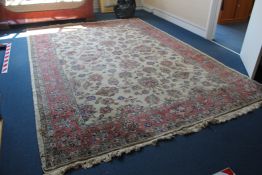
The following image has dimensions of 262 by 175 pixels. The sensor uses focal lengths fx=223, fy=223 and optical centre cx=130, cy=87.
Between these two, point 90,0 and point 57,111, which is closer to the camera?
point 57,111

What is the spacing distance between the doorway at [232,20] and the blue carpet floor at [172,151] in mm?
2144

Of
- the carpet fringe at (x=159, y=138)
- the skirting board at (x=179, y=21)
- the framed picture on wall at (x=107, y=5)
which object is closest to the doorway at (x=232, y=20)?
the skirting board at (x=179, y=21)

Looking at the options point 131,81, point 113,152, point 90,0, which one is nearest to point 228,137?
point 113,152

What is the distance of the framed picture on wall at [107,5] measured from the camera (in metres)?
4.91

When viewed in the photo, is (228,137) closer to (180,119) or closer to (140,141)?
(180,119)

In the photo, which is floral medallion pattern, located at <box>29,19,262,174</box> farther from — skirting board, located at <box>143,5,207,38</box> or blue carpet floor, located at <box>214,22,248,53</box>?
blue carpet floor, located at <box>214,22,248,53</box>

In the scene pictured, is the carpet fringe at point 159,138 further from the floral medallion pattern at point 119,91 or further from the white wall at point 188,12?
the white wall at point 188,12

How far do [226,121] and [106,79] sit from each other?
50.2 inches

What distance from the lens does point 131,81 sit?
241cm

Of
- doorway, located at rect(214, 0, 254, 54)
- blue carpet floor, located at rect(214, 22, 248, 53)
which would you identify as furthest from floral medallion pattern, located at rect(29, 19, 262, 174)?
doorway, located at rect(214, 0, 254, 54)

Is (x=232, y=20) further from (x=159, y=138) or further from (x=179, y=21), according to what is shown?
(x=159, y=138)

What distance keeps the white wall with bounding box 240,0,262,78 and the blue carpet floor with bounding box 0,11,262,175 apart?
0.69 m

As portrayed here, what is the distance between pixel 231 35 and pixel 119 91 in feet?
8.35

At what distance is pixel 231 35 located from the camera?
3775 millimetres
